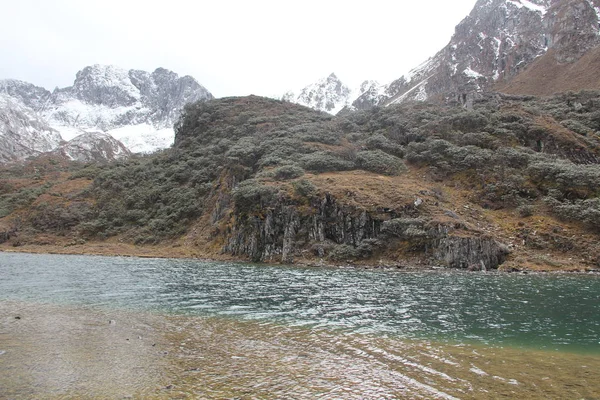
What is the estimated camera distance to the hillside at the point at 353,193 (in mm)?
55969

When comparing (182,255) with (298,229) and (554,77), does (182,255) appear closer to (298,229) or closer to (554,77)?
(298,229)

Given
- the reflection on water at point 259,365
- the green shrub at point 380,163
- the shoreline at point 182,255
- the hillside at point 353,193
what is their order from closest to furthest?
the reflection on water at point 259,365
the shoreline at point 182,255
the hillside at point 353,193
the green shrub at point 380,163

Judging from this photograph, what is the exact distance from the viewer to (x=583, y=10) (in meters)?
188

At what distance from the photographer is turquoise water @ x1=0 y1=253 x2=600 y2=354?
2038 cm

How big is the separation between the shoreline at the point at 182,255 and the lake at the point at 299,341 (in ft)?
45.8

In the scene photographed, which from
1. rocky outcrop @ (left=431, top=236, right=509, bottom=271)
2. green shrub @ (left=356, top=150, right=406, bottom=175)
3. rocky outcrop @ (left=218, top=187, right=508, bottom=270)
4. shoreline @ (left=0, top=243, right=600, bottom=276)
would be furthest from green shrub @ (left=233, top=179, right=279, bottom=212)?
rocky outcrop @ (left=431, top=236, right=509, bottom=271)

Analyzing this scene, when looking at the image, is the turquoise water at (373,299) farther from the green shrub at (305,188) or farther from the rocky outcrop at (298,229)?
the green shrub at (305,188)

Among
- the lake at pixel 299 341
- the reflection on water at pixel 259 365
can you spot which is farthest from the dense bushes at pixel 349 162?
the reflection on water at pixel 259 365

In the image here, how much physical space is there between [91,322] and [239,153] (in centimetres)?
7584

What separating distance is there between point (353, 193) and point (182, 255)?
34585mm

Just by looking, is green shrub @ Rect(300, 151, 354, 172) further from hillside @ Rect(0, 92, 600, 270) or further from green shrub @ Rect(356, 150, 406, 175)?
green shrub @ Rect(356, 150, 406, 175)

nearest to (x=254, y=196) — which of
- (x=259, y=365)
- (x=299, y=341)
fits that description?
(x=299, y=341)

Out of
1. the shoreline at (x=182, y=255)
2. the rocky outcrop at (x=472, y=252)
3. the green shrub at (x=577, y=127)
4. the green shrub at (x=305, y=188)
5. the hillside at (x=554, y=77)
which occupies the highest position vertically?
the hillside at (x=554, y=77)

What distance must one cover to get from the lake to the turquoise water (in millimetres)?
154
